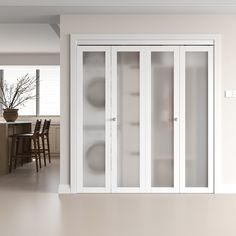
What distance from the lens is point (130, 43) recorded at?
6125 millimetres

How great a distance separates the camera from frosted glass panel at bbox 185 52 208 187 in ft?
20.2

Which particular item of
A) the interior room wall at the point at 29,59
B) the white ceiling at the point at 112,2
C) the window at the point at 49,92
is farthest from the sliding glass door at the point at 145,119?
the window at the point at 49,92

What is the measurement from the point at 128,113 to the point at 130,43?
932 mm

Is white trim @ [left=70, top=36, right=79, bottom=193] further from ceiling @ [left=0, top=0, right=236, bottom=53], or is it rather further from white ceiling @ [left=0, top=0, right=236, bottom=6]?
white ceiling @ [left=0, top=0, right=236, bottom=6]

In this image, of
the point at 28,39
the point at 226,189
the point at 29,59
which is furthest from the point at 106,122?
the point at 29,59

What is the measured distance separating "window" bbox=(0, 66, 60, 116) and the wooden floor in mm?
5240

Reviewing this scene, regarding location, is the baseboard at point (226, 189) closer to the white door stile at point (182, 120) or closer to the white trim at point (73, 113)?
the white door stile at point (182, 120)

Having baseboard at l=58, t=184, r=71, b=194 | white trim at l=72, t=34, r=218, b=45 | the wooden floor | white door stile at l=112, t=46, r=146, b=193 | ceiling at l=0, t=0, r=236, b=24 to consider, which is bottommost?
the wooden floor

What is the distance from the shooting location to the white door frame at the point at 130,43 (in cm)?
609

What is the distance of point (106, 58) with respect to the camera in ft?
20.2

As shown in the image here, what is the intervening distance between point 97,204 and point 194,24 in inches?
106

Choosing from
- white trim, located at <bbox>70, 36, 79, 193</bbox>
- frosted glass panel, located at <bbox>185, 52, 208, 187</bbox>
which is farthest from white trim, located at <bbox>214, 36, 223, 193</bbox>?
white trim, located at <bbox>70, 36, 79, 193</bbox>

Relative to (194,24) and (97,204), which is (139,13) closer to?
(194,24)

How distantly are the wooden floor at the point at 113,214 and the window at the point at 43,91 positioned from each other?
17.2 feet
